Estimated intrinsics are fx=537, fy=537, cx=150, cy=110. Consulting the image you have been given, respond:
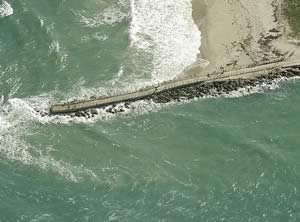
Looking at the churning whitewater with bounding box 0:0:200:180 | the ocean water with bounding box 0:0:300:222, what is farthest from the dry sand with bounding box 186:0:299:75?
A: the ocean water with bounding box 0:0:300:222

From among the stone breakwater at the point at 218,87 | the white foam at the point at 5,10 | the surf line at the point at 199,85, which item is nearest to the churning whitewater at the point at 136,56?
the white foam at the point at 5,10

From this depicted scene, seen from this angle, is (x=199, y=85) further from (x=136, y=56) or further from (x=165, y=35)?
(x=165, y=35)

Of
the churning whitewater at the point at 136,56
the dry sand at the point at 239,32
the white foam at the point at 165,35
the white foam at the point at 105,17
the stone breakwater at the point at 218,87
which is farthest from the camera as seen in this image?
the white foam at the point at 105,17

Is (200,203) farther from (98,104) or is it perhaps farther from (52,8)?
(52,8)

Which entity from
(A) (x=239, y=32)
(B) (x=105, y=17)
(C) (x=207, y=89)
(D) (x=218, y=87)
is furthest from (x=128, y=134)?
(A) (x=239, y=32)

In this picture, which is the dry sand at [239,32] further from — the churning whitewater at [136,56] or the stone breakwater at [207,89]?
the stone breakwater at [207,89]

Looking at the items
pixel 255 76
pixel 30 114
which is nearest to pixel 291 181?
pixel 255 76
